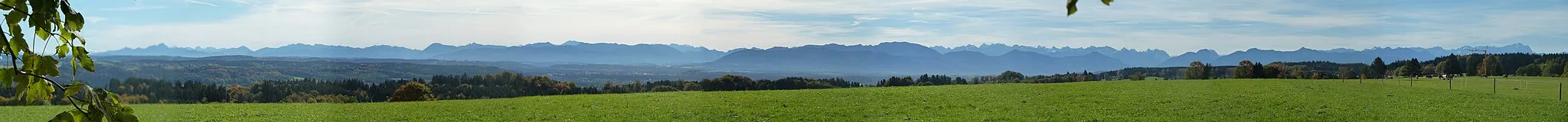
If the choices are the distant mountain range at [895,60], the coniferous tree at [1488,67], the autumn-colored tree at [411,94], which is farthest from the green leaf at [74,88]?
the distant mountain range at [895,60]

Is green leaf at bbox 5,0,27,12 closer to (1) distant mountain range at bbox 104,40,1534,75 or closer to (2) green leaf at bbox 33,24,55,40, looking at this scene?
(2) green leaf at bbox 33,24,55,40

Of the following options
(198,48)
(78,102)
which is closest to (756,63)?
(198,48)

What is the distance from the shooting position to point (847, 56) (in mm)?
107938

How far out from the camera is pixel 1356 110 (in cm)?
2106

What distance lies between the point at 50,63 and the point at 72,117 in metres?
0.11

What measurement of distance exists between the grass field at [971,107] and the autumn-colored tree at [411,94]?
3.27 meters

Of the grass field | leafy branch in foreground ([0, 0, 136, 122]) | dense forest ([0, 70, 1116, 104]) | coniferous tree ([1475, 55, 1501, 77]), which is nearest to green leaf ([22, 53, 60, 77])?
leafy branch in foreground ([0, 0, 136, 122])

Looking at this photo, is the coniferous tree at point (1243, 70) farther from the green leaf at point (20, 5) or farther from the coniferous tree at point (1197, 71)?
the green leaf at point (20, 5)

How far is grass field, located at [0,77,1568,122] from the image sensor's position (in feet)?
67.2

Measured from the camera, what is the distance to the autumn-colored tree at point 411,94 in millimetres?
30570

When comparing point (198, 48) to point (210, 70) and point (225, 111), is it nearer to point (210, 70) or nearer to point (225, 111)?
point (210, 70)

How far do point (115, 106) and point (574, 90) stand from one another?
1311 inches

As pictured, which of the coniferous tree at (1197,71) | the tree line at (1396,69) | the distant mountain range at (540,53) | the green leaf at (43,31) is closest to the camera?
the green leaf at (43,31)

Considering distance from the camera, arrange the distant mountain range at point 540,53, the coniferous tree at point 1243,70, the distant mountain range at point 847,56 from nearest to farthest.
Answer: the coniferous tree at point 1243,70
the distant mountain range at point 540,53
the distant mountain range at point 847,56
